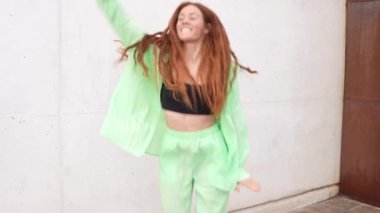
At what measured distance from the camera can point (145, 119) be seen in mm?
2600

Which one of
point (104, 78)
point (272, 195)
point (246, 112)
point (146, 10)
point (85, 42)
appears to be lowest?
point (272, 195)

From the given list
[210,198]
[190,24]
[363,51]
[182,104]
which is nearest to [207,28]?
[190,24]

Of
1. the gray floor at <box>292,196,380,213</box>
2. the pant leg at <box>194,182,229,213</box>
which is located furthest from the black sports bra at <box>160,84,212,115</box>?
the gray floor at <box>292,196,380,213</box>

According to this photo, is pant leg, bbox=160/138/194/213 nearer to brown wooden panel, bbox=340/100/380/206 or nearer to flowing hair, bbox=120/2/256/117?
flowing hair, bbox=120/2/256/117

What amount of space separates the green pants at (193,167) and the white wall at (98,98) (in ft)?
3.28

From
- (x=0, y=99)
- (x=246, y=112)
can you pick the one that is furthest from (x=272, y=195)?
(x=0, y=99)

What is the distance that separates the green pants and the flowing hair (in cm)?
15

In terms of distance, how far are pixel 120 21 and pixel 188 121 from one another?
58 centimetres

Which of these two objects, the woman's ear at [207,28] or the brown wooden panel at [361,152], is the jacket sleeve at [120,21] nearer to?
the woman's ear at [207,28]

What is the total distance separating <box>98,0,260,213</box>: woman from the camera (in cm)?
243

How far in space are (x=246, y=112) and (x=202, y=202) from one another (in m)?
1.85

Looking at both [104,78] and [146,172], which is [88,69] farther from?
[146,172]

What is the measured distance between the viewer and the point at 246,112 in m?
4.29

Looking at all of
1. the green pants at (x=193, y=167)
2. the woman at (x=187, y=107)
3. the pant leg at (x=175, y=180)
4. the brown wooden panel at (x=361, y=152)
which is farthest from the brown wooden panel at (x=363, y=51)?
the pant leg at (x=175, y=180)
